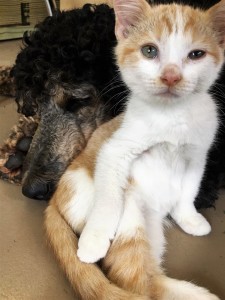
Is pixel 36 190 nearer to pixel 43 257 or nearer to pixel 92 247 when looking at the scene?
pixel 43 257

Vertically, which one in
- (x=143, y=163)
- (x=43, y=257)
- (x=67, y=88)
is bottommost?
(x=43, y=257)

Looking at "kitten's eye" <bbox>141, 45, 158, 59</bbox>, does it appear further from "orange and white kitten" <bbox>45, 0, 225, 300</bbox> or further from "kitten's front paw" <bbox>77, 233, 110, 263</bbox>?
"kitten's front paw" <bbox>77, 233, 110, 263</bbox>

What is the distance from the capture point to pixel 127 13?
1.14 m

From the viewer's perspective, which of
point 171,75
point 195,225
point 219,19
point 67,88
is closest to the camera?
point 171,75

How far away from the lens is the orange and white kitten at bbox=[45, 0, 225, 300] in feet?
3.19

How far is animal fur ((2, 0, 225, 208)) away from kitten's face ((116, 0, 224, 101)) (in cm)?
20

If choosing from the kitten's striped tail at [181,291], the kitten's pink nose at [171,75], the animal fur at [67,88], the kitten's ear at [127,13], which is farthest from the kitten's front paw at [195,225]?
the kitten's ear at [127,13]

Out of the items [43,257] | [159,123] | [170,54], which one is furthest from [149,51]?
[43,257]

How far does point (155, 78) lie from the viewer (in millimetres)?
991

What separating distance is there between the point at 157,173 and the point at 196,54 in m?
0.38

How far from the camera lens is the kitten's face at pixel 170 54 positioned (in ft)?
3.22

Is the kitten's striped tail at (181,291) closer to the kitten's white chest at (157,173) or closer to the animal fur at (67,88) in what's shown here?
the kitten's white chest at (157,173)

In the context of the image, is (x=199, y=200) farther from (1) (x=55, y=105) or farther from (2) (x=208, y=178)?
(1) (x=55, y=105)

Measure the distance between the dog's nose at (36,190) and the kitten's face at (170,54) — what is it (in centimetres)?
44
